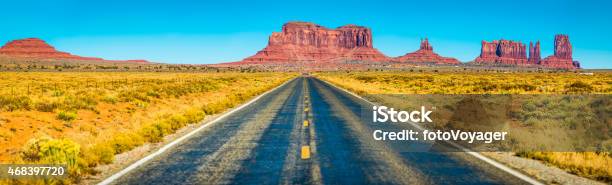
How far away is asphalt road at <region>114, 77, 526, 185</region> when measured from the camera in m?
7.00

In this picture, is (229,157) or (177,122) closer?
(229,157)

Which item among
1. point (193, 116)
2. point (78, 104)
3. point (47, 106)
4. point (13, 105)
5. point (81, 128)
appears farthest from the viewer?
point (78, 104)

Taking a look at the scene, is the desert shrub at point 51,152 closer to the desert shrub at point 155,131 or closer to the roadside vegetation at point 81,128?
the roadside vegetation at point 81,128

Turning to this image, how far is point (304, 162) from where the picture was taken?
838 centimetres

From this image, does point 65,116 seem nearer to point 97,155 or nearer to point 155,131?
point 155,131

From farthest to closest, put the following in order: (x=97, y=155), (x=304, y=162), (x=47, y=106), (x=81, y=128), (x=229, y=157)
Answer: (x=47, y=106), (x=81, y=128), (x=229, y=157), (x=97, y=155), (x=304, y=162)

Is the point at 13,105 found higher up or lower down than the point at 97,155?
higher up

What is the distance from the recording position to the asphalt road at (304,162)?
7004 mm

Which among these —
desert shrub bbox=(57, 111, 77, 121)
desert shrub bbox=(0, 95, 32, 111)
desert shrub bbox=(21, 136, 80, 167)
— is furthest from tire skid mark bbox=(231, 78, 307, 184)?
desert shrub bbox=(0, 95, 32, 111)

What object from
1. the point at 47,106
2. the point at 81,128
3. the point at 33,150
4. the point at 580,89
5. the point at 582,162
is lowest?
the point at 81,128

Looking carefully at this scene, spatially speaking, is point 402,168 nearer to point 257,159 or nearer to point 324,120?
point 257,159

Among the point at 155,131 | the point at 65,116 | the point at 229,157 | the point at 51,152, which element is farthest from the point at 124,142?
the point at 65,116

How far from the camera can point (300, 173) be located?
7.44 meters

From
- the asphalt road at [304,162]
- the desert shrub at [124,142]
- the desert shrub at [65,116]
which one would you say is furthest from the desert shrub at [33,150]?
the desert shrub at [65,116]
